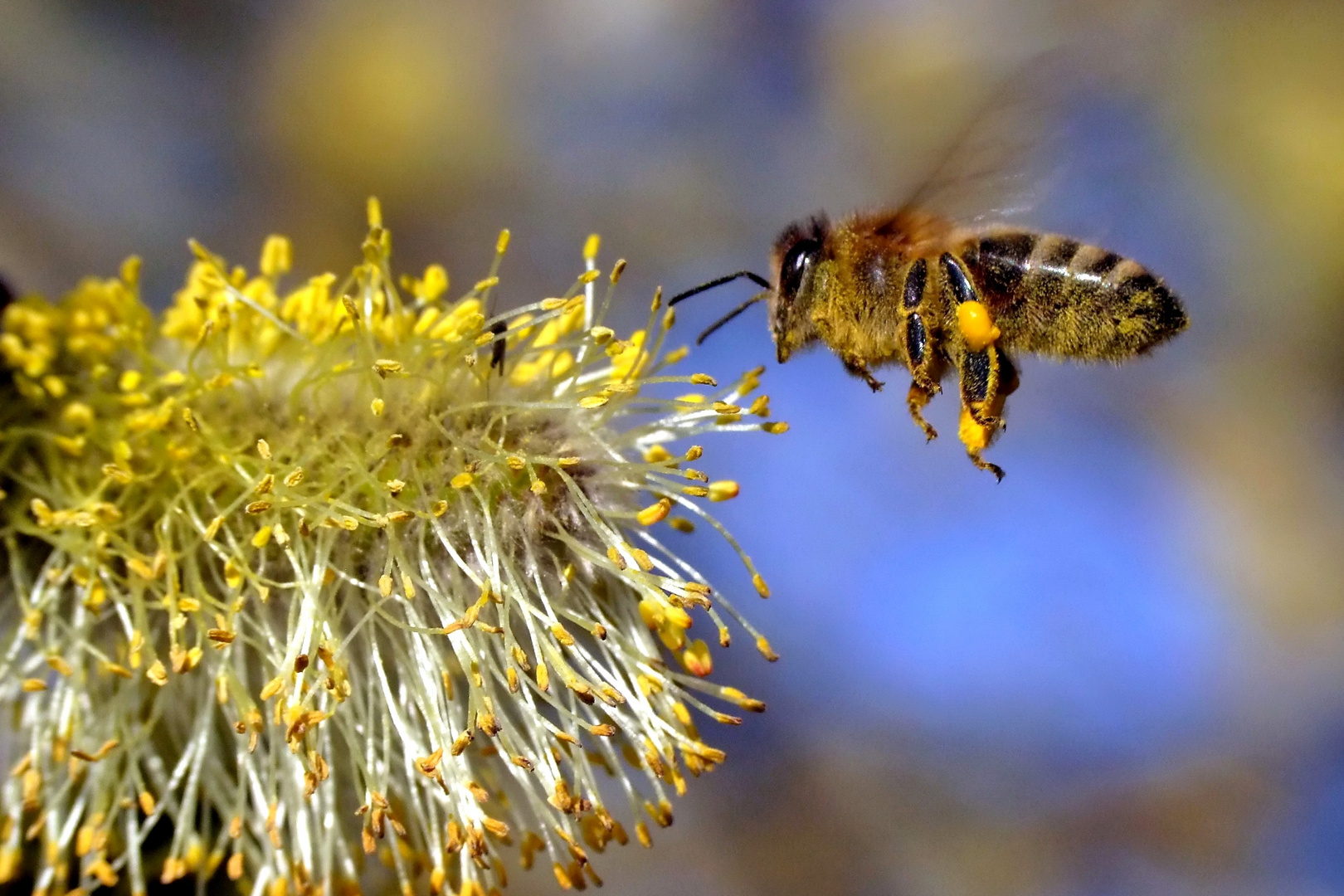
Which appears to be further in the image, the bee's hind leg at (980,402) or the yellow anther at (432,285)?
the yellow anther at (432,285)

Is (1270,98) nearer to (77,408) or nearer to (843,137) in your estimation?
(843,137)

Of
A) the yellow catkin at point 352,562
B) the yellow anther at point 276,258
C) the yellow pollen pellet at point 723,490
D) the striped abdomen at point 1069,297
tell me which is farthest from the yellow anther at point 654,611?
the yellow anther at point 276,258

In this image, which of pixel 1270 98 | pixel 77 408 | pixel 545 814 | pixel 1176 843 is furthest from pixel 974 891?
pixel 77 408

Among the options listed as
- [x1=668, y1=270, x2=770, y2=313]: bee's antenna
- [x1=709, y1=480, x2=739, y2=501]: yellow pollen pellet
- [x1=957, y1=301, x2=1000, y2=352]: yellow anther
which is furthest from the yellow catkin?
[x1=957, y1=301, x2=1000, y2=352]: yellow anther

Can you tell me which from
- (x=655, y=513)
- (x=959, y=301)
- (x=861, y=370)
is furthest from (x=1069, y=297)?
(x=655, y=513)

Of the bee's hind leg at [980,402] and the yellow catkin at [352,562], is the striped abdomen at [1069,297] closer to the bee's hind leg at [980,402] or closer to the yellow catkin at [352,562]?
the bee's hind leg at [980,402]

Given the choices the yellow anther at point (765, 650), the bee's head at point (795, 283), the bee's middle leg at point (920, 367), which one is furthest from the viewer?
the bee's head at point (795, 283)

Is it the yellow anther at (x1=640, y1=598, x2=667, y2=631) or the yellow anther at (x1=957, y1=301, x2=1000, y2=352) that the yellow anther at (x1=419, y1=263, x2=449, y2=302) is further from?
the yellow anther at (x1=957, y1=301, x2=1000, y2=352)
